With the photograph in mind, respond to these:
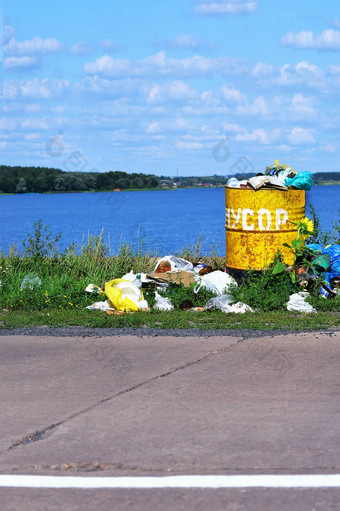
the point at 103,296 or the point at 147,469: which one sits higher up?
the point at 103,296

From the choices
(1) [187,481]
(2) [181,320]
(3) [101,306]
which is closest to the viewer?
(1) [187,481]

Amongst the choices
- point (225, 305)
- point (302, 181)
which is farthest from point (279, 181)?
point (225, 305)

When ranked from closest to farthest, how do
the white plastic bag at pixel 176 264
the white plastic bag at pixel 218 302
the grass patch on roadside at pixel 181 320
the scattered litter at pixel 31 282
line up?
the grass patch on roadside at pixel 181 320 → the white plastic bag at pixel 218 302 → the scattered litter at pixel 31 282 → the white plastic bag at pixel 176 264

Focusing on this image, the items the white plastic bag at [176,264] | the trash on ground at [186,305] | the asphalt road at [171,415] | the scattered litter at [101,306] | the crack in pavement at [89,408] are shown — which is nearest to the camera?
the asphalt road at [171,415]

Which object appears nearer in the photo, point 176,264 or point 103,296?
point 103,296

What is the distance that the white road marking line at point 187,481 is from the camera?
4.02 metres

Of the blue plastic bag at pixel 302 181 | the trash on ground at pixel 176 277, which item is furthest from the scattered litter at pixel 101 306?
the blue plastic bag at pixel 302 181

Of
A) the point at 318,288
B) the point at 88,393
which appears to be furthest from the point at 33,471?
the point at 318,288

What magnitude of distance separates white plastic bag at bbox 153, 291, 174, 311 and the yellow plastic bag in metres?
0.25

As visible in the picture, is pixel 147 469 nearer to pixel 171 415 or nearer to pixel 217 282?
pixel 171 415

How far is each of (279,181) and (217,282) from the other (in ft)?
6.16

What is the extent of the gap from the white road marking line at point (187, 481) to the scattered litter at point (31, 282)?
7226 millimetres

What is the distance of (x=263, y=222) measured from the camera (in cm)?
1111

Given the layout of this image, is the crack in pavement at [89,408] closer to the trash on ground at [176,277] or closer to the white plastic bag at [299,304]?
the white plastic bag at [299,304]
